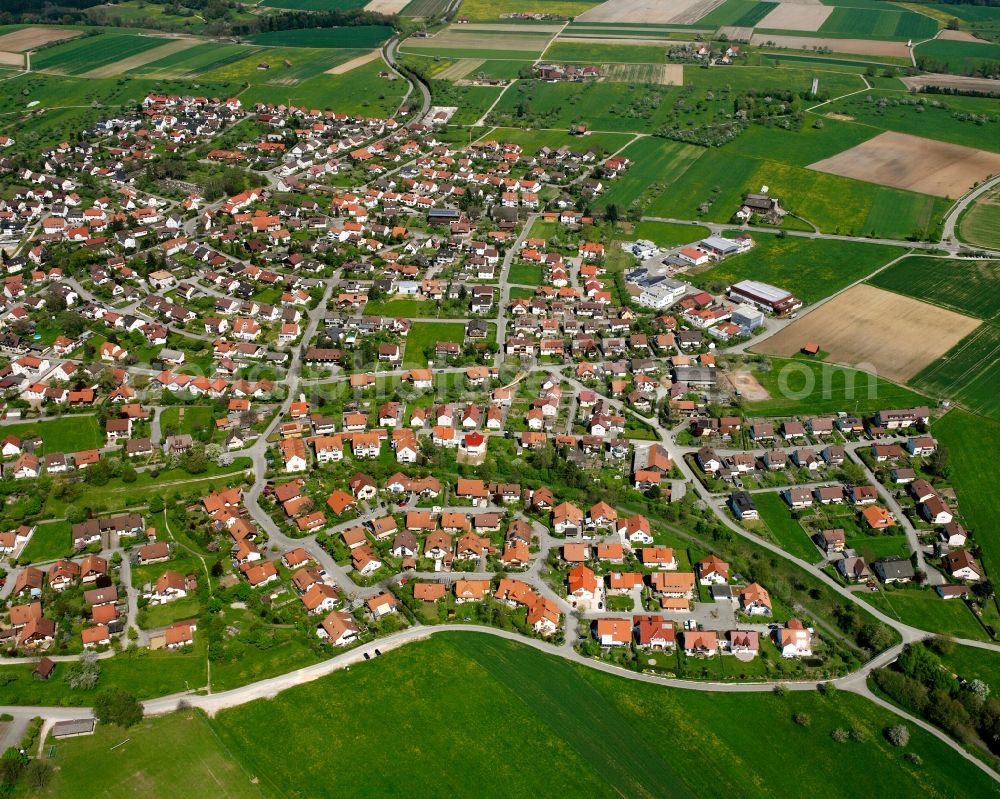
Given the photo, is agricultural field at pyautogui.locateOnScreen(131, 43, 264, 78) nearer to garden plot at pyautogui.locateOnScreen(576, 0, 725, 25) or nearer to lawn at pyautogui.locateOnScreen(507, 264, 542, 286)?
garden plot at pyautogui.locateOnScreen(576, 0, 725, 25)

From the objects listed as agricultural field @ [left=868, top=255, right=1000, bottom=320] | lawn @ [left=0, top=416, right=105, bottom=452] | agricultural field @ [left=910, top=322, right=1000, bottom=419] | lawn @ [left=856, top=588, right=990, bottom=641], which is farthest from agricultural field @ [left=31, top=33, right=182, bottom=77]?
lawn @ [left=856, top=588, right=990, bottom=641]

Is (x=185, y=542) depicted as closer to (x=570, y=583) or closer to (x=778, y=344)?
(x=570, y=583)

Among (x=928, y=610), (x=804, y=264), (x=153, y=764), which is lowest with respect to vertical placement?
(x=153, y=764)

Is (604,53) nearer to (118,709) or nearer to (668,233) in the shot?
→ (668,233)

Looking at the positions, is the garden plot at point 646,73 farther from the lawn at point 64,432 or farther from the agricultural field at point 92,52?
the lawn at point 64,432

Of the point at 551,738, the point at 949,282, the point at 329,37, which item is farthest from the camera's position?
the point at 329,37

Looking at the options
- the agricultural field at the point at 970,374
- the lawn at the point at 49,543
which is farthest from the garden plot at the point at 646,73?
the lawn at the point at 49,543

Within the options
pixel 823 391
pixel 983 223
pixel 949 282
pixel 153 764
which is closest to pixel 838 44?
pixel 983 223
